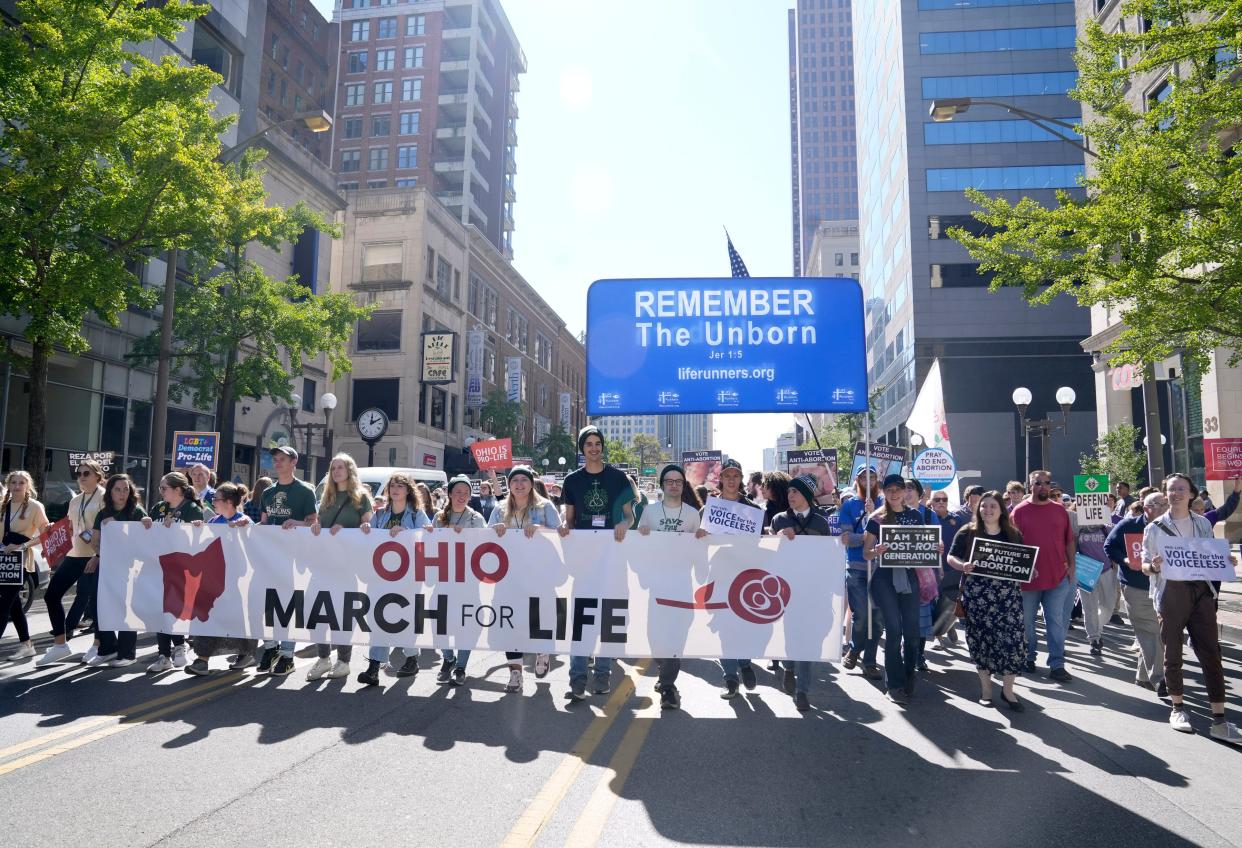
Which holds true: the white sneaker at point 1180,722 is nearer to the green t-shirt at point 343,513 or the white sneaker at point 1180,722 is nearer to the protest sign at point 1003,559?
the protest sign at point 1003,559

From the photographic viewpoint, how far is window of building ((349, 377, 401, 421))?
1722 inches

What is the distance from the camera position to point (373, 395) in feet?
145

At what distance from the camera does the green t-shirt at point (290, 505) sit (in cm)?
841

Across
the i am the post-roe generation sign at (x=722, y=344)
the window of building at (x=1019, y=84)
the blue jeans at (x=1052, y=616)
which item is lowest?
the blue jeans at (x=1052, y=616)

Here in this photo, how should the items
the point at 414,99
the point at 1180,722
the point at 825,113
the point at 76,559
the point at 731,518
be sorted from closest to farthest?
the point at 1180,722, the point at 731,518, the point at 76,559, the point at 414,99, the point at 825,113

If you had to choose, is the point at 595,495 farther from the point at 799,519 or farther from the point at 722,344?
the point at 722,344

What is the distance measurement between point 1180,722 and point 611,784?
15.3 feet

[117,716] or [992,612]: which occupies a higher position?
[992,612]

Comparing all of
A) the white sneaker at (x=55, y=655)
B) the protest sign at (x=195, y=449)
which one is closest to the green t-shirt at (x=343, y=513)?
the white sneaker at (x=55, y=655)

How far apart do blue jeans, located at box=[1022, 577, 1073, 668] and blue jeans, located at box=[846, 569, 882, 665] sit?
1541 millimetres

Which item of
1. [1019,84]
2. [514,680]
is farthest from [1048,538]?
[1019,84]

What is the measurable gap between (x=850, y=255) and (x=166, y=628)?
131 metres

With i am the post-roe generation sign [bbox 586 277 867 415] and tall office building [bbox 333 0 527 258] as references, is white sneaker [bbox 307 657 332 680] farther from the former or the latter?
tall office building [bbox 333 0 527 258]

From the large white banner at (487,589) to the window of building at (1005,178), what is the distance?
170ft
